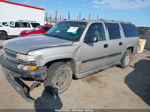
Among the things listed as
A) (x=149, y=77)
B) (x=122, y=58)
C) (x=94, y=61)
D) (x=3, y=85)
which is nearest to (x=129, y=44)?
(x=122, y=58)

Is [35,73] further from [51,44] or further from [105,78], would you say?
[105,78]

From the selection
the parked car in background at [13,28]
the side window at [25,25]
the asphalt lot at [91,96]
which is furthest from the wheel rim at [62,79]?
the side window at [25,25]

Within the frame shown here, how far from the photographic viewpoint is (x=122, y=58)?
209 inches

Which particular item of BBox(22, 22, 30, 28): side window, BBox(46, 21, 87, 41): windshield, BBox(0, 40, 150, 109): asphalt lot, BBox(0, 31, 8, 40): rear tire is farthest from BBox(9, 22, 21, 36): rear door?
BBox(46, 21, 87, 41): windshield

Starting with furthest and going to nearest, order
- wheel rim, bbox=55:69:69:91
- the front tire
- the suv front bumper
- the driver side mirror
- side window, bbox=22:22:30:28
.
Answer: side window, bbox=22:22:30:28
the driver side mirror
wheel rim, bbox=55:69:69:91
the front tire
the suv front bumper

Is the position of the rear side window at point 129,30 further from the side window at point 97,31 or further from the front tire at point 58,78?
the front tire at point 58,78

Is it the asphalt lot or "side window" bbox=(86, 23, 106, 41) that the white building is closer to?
the asphalt lot

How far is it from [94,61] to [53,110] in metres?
1.92

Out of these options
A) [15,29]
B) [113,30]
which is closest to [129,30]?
[113,30]

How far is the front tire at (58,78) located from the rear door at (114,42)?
1.90 meters

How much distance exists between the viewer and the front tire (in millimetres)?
2896

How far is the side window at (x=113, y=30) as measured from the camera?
13.9ft

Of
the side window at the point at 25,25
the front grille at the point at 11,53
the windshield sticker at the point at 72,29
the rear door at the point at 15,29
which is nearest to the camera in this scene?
the front grille at the point at 11,53

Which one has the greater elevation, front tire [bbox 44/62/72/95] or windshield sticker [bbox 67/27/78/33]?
windshield sticker [bbox 67/27/78/33]
